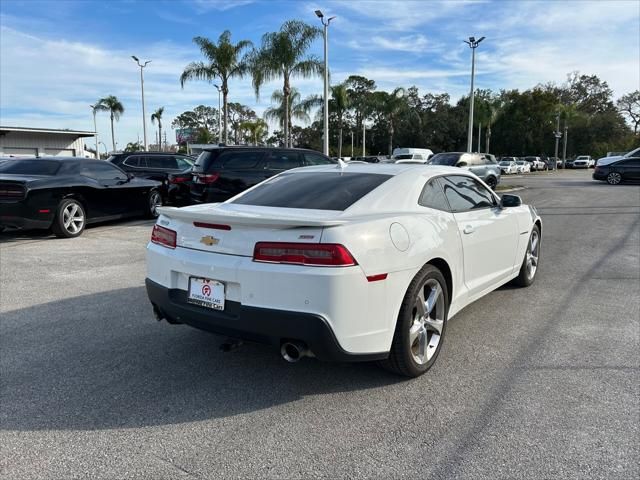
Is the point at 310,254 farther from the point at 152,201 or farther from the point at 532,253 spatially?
the point at 152,201

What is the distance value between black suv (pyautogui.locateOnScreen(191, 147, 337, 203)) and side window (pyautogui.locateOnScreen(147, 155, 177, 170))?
189 inches

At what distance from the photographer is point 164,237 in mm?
3633

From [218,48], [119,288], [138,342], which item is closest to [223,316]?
[138,342]

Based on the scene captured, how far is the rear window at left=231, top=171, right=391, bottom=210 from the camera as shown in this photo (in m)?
3.74

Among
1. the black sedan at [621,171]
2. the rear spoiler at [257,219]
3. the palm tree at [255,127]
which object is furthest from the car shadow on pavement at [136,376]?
the palm tree at [255,127]

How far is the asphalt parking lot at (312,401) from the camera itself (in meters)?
2.58

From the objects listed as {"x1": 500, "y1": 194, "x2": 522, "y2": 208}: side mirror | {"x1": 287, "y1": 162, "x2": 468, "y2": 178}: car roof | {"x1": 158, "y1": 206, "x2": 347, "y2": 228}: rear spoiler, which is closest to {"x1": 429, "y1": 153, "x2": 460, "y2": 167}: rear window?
{"x1": 500, "y1": 194, "x2": 522, "y2": 208}: side mirror

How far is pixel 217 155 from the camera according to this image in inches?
419

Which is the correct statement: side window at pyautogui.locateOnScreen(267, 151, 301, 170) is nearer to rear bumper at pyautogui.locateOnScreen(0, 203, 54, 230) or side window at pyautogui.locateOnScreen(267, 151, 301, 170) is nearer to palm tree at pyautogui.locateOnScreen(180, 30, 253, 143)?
rear bumper at pyautogui.locateOnScreen(0, 203, 54, 230)

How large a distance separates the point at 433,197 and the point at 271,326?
5.87 ft

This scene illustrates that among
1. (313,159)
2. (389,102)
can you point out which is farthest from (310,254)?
(389,102)

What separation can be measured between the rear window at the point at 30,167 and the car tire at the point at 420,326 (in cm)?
827

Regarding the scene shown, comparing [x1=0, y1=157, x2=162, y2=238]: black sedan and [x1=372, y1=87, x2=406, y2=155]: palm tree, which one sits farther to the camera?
[x1=372, y1=87, x2=406, y2=155]: palm tree

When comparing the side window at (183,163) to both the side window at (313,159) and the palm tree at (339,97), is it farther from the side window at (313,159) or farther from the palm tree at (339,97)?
the palm tree at (339,97)
